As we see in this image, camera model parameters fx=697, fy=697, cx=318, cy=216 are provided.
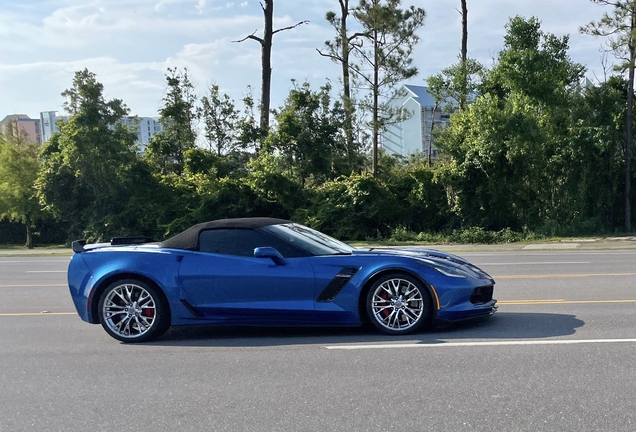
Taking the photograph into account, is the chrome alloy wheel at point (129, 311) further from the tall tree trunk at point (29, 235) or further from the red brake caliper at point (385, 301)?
the tall tree trunk at point (29, 235)

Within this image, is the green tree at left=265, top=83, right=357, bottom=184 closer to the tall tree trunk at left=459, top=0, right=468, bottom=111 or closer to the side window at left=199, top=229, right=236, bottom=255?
the tall tree trunk at left=459, top=0, right=468, bottom=111

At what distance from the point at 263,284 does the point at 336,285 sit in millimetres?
789

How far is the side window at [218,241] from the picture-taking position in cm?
780

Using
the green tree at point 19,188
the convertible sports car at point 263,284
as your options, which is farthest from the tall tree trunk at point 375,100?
the convertible sports car at point 263,284

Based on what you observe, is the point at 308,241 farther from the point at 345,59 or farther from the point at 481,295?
the point at 345,59

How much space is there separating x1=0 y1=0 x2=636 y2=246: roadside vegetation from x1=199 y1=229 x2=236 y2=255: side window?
1855cm

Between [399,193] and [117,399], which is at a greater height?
[399,193]

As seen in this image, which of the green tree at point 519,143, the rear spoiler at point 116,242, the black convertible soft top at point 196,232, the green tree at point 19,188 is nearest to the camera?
the black convertible soft top at point 196,232

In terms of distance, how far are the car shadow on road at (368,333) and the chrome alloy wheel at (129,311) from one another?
26cm

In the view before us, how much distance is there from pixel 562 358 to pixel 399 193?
23.3 m

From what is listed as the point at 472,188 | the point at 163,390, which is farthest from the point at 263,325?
the point at 472,188

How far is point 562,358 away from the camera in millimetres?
6277

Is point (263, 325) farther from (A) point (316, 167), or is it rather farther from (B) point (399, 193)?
(A) point (316, 167)

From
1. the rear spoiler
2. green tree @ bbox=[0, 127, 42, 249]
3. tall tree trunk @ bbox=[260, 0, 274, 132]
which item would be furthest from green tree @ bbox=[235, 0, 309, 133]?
the rear spoiler
